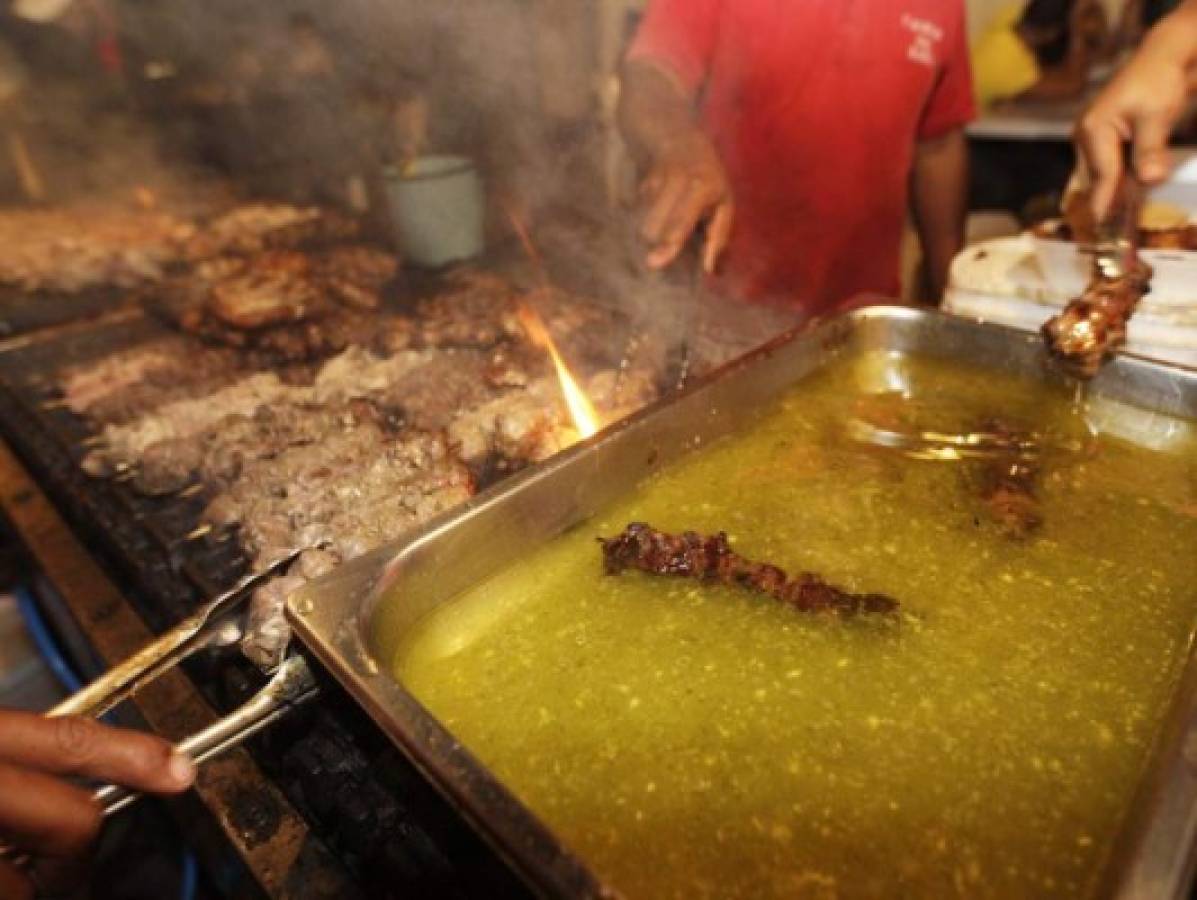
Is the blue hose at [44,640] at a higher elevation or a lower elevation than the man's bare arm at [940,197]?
lower

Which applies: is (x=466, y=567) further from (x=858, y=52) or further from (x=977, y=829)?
(x=858, y=52)

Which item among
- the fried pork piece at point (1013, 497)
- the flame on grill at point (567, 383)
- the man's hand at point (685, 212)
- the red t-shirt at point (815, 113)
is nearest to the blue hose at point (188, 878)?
the flame on grill at point (567, 383)

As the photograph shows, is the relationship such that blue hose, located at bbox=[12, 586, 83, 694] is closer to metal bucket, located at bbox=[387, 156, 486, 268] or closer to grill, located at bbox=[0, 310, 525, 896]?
grill, located at bbox=[0, 310, 525, 896]

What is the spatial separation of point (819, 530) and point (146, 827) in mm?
3096

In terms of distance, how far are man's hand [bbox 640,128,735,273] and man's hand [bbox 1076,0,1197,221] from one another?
1262 mm

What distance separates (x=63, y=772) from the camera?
46.4 inches

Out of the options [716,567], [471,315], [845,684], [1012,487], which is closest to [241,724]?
[716,567]

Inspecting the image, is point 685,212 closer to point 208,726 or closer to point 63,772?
point 208,726

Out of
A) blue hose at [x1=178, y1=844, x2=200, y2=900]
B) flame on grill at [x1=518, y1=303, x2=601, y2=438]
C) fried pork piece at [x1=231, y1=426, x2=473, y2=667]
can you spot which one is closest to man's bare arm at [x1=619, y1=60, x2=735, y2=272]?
flame on grill at [x1=518, y1=303, x2=601, y2=438]

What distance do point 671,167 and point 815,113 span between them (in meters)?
1.35

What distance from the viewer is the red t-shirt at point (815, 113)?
3822 mm

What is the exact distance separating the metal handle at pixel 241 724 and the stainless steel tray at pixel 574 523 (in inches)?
3.8

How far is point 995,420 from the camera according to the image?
7.88 ft

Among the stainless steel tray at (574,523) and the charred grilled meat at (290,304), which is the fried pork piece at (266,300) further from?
the stainless steel tray at (574,523)
